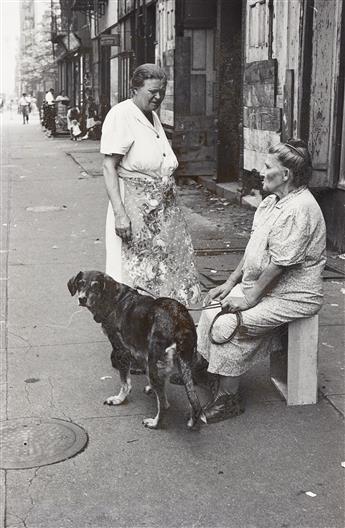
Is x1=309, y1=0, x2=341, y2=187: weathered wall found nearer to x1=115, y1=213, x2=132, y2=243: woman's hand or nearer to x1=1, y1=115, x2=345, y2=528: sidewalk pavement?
x1=1, y1=115, x2=345, y2=528: sidewalk pavement

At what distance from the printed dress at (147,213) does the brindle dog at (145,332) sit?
0.68 metres

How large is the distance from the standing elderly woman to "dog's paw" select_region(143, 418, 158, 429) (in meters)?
1.15

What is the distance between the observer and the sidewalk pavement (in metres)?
3.78

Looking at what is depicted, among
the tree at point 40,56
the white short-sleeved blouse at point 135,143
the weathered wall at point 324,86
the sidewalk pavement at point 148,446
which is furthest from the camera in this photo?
the tree at point 40,56

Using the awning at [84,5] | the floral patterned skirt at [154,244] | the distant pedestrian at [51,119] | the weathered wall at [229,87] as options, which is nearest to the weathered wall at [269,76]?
the weathered wall at [229,87]

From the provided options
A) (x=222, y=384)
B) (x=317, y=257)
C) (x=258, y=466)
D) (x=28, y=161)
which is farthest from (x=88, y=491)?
(x=28, y=161)

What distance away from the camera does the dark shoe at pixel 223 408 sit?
4.83 meters

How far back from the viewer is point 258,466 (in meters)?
4.24

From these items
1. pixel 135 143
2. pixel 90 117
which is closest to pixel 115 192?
pixel 135 143

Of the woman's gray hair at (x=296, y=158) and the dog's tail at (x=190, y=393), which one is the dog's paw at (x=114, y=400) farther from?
the woman's gray hair at (x=296, y=158)

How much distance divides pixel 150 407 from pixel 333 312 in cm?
248

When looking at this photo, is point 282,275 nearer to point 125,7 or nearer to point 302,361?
point 302,361

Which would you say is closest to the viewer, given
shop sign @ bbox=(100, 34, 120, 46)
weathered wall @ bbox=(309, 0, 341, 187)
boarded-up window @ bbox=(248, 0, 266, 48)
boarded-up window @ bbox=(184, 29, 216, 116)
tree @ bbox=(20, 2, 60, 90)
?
weathered wall @ bbox=(309, 0, 341, 187)

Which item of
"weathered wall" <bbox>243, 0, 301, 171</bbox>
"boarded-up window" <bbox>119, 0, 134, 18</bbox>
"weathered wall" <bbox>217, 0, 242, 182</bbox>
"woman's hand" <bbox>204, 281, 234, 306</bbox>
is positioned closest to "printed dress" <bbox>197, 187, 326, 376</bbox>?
"woman's hand" <bbox>204, 281, 234, 306</bbox>
